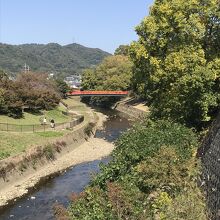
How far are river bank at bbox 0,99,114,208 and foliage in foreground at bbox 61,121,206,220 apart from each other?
8338 millimetres

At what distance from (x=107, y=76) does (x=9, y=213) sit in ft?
246

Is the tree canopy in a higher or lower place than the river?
higher

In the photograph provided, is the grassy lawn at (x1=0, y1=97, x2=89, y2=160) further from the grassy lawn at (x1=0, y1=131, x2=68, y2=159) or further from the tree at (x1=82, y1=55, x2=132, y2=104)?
the tree at (x1=82, y1=55, x2=132, y2=104)

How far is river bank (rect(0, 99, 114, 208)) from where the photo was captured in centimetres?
2997

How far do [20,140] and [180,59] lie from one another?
639 inches

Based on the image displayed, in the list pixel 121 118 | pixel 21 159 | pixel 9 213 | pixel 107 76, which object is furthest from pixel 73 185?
pixel 107 76

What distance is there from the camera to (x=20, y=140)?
39.3m

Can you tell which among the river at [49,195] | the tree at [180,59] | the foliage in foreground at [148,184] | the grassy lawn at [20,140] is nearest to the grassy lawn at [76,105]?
the grassy lawn at [20,140]

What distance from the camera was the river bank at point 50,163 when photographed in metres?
30.0

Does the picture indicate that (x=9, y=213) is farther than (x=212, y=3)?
No

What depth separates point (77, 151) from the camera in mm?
44094

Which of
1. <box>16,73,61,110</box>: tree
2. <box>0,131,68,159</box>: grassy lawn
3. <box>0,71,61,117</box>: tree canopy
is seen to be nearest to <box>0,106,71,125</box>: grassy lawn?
<box>0,71,61,117</box>: tree canopy

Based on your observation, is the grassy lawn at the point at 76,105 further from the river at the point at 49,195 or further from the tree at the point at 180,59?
the tree at the point at 180,59

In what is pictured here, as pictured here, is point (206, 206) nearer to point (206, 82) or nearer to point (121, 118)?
point (206, 82)
